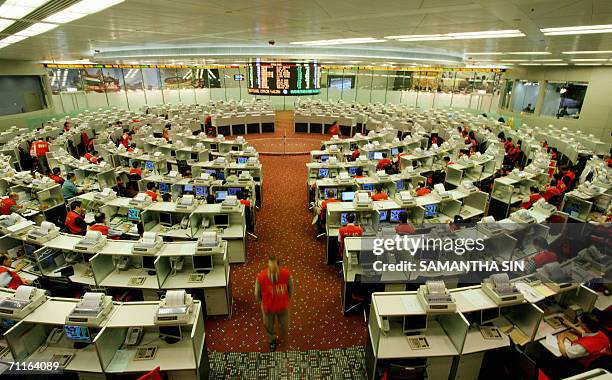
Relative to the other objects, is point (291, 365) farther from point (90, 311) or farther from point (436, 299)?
point (90, 311)

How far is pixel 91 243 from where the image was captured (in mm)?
5441

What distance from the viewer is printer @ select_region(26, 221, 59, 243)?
561 centimetres

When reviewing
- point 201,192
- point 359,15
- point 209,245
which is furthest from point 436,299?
point 201,192

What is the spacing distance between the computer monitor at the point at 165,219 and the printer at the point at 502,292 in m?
6.38

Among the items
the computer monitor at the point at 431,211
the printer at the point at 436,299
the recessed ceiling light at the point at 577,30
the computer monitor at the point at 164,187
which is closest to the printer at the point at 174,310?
the printer at the point at 436,299

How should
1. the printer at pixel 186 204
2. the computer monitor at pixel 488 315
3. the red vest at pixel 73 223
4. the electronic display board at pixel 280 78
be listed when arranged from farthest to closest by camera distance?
the electronic display board at pixel 280 78 < the printer at pixel 186 204 < the red vest at pixel 73 223 < the computer monitor at pixel 488 315

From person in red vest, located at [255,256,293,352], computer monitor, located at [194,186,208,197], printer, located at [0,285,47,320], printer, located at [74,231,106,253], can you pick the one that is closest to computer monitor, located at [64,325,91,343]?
printer, located at [0,285,47,320]

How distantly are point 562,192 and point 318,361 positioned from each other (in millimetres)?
8201

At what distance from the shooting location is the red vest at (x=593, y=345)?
4.03 m

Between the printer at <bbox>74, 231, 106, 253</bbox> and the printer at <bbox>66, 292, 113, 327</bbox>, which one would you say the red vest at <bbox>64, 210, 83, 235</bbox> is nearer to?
the printer at <bbox>74, 231, 106, 253</bbox>

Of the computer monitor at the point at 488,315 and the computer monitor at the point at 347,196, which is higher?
the computer monitor at the point at 347,196

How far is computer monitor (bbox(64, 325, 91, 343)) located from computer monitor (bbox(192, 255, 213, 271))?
1860 mm

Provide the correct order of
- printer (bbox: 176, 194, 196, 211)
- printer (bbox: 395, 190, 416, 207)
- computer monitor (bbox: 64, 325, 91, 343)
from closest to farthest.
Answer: computer monitor (bbox: 64, 325, 91, 343)
printer (bbox: 176, 194, 196, 211)
printer (bbox: 395, 190, 416, 207)

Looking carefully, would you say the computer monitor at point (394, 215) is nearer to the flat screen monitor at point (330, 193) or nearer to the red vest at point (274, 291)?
the flat screen monitor at point (330, 193)
